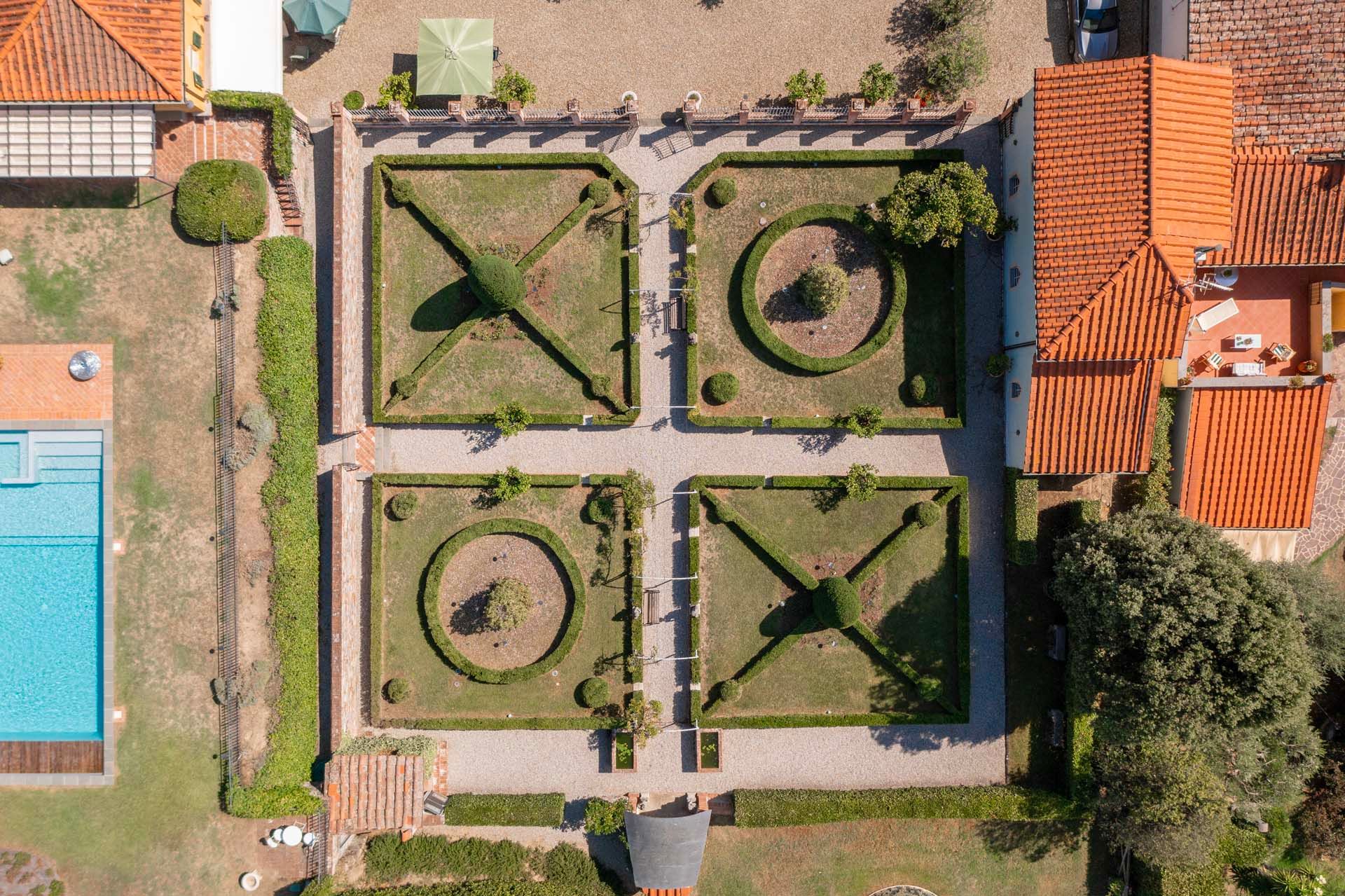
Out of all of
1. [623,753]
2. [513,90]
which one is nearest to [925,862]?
[623,753]

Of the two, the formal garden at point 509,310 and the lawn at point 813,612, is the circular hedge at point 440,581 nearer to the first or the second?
the formal garden at point 509,310

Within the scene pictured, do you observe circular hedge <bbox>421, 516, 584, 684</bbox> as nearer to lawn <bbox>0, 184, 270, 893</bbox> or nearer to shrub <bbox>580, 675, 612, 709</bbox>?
shrub <bbox>580, 675, 612, 709</bbox>

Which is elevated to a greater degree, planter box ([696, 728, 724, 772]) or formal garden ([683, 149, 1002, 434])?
formal garden ([683, 149, 1002, 434])

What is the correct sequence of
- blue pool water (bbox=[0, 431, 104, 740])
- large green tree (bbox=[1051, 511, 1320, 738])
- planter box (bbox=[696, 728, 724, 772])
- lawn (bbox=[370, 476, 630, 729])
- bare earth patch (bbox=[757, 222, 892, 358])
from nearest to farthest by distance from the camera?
large green tree (bbox=[1051, 511, 1320, 738])
blue pool water (bbox=[0, 431, 104, 740])
bare earth patch (bbox=[757, 222, 892, 358])
planter box (bbox=[696, 728, 724, 772])
lawn (bbox=[370, 476, 630, 729])

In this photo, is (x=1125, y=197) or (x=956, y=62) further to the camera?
(x=956, y=62)

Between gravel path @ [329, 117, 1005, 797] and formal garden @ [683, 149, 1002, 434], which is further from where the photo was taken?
gravel path @ [329, 117, 1005, 797]

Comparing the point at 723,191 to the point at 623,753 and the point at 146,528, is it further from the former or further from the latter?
the point at 146,528

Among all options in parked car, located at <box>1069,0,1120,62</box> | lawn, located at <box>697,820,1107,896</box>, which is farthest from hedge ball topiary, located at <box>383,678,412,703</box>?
parked car, located at <box>1069,0,1120,62</box>

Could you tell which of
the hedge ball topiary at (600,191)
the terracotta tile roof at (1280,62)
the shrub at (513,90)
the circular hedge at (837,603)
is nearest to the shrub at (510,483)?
the hedge ball topiary at (600,191)

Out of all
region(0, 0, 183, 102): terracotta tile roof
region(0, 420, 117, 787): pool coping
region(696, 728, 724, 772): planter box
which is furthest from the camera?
region(696, 728, 724, 772): planter box
